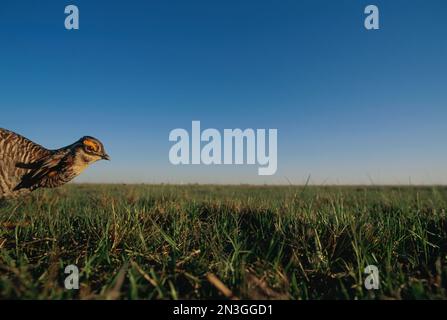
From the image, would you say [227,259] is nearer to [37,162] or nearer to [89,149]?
[89,149]

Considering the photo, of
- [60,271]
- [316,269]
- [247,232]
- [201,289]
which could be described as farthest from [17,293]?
[247,232]

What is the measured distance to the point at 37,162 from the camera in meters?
5.11

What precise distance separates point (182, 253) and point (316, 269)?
1.07m

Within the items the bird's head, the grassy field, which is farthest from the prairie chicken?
the grassy field

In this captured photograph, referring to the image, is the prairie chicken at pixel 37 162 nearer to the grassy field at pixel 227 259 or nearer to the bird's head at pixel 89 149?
the bird's head at pixel 89 149

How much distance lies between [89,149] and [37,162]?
2.77 ft

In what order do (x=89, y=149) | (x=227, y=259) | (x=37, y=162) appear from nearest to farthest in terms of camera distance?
(x=227, y=259) → (x=37, y=162) → (x=89, y=149)

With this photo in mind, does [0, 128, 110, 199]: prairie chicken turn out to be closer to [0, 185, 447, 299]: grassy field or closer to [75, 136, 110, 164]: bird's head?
[75, 136, 110, 164]: bird's head


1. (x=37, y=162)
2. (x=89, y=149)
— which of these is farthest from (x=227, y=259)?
(x=37, y=162)

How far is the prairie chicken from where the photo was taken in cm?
490

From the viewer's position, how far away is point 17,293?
1.60m

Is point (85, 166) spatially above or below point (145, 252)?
above
